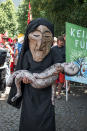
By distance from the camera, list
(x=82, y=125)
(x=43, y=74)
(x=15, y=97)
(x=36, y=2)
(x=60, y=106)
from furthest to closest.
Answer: (x=36, y=2), (x=60, y=106), (x=82, y=125), (x=15, y=97), (x=43, y=74)

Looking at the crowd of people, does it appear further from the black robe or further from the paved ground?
the paved ground

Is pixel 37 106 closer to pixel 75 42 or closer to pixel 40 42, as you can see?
pixel 40 42

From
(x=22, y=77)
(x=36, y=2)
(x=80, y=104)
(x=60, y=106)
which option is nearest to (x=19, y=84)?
(x=22, y=77)

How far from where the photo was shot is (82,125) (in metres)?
4.80

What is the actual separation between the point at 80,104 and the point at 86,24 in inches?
125

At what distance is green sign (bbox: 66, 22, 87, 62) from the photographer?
6.16 meters

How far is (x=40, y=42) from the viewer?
3172 millimetres

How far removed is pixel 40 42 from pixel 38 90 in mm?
616

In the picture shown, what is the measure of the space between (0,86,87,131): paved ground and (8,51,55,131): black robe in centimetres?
143

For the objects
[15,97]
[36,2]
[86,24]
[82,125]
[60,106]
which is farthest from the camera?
[36,2]

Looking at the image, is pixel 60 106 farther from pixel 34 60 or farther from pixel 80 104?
pixel 34 60

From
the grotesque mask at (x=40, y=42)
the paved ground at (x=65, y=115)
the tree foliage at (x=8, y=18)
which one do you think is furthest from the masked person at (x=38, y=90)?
the tree foliage at (x=8, y=18)

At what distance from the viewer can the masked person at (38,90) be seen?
125 inches

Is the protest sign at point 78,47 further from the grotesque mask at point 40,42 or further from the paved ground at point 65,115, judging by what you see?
the grotesque mask at point 40,42
